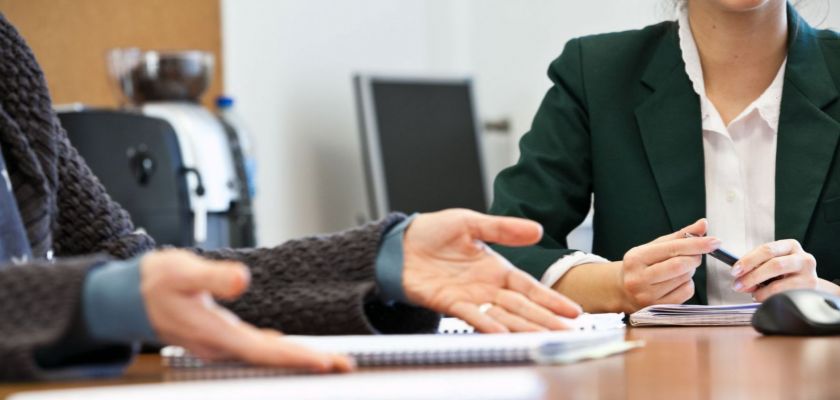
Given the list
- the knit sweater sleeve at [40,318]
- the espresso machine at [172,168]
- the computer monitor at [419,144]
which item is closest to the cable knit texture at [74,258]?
the knit sweater sleeve at [40,318]

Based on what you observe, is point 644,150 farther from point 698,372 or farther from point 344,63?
point 344,63

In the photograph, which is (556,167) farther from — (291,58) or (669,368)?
(291,58)

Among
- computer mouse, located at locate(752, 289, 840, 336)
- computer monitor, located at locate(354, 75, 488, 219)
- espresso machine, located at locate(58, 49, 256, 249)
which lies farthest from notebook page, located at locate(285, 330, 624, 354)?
computer monitor, located at locate(354, 75, 488, 219)

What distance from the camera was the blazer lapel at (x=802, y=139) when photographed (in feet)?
5.23

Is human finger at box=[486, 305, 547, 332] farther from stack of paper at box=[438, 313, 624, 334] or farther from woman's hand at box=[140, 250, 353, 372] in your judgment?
woman's hand at box=[140, 250, 353, 372]

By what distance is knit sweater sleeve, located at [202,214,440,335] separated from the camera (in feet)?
3.00

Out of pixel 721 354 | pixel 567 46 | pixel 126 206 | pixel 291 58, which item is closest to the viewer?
pixel 721 354

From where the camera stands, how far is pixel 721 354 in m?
0.83

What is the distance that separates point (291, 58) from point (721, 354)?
334cm

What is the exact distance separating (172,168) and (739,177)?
150cm

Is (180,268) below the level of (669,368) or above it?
above

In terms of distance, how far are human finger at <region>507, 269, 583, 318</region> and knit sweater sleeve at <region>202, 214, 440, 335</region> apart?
84mm

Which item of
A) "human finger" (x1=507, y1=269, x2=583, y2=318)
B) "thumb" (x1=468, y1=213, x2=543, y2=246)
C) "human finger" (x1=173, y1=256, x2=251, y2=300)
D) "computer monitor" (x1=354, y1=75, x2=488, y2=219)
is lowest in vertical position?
"computer monitor" (x1=354, y1=75, x2=488, y2=219)

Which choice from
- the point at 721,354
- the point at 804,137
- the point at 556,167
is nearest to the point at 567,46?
the point at 556,167
